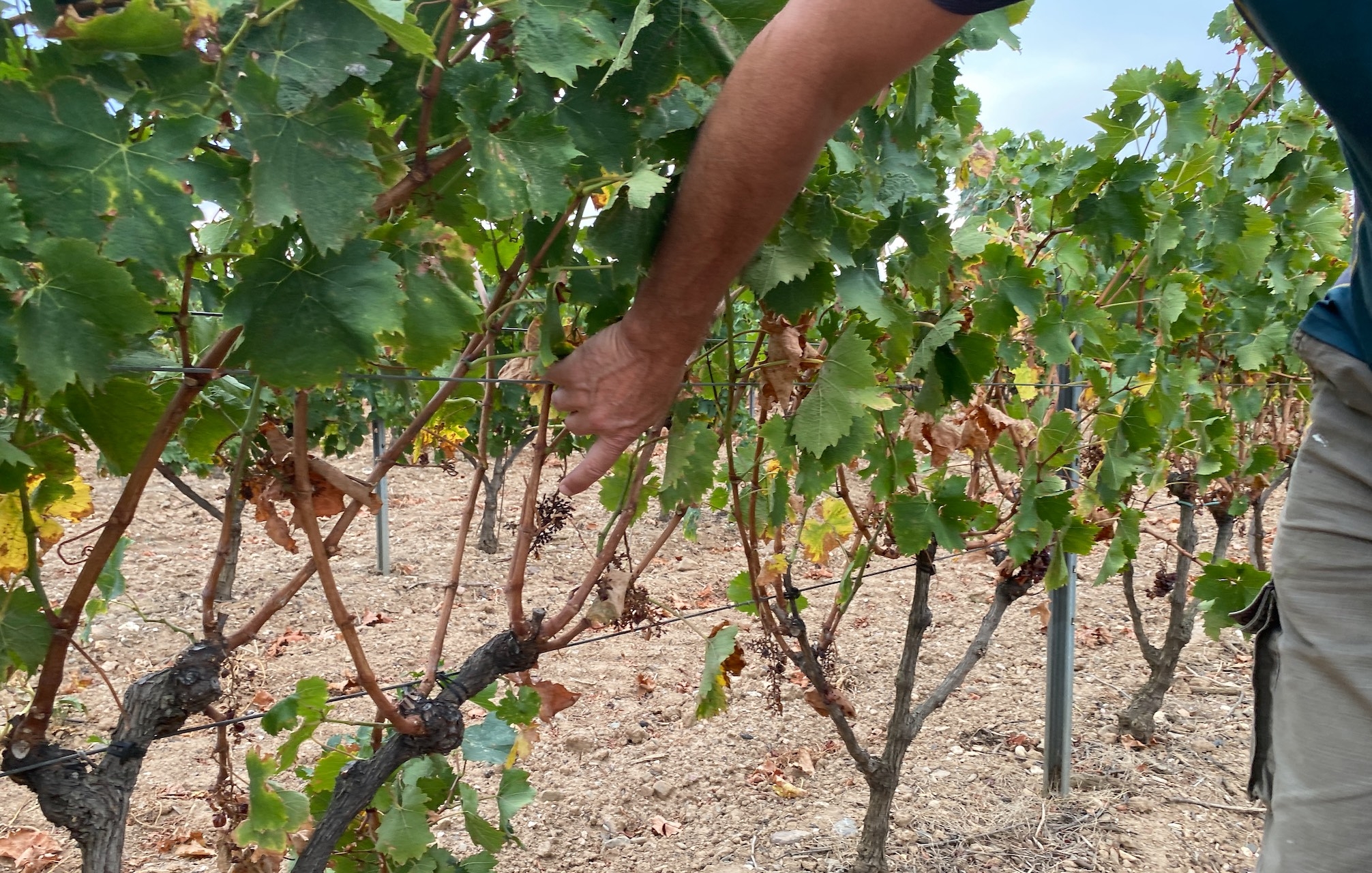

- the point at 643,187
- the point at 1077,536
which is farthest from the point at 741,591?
the point at 643,187

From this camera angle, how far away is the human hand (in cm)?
115

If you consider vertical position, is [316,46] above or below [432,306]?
above

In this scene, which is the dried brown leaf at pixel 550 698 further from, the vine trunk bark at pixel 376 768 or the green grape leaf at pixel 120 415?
the green grape leaf at pixel 120 415

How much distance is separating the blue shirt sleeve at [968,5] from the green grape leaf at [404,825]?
1.41m

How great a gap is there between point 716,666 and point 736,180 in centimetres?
A: 110

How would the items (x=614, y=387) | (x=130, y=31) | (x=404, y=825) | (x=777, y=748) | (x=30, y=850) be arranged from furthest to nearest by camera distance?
(x=777, y=748) < (x=30, y=850) < (x=404, y=825) < (x=614, y=387) < (x=130, y=31)

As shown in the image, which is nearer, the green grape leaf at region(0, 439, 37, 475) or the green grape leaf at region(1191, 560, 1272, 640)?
the green grape leaf at region(0, 439, 37, 475)

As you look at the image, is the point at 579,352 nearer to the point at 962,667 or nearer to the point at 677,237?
the point at 677,237

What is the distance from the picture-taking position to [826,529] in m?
2.54

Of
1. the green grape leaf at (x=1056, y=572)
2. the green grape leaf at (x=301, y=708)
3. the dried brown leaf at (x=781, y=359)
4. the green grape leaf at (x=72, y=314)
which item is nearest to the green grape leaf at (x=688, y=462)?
the dried brown leaf at (x=781, y=359)

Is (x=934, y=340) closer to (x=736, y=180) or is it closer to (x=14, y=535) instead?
(x=736, y=180)

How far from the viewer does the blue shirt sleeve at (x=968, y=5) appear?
878 mm

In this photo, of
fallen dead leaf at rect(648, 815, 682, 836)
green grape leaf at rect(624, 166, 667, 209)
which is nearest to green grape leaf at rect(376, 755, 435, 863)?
green grape leaf at rect(624, 166, 667, 209)

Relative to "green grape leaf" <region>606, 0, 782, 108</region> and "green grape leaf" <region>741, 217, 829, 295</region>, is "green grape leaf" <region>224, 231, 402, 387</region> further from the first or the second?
"green grape leaf" <region>741, 217, 829, 295</region>
